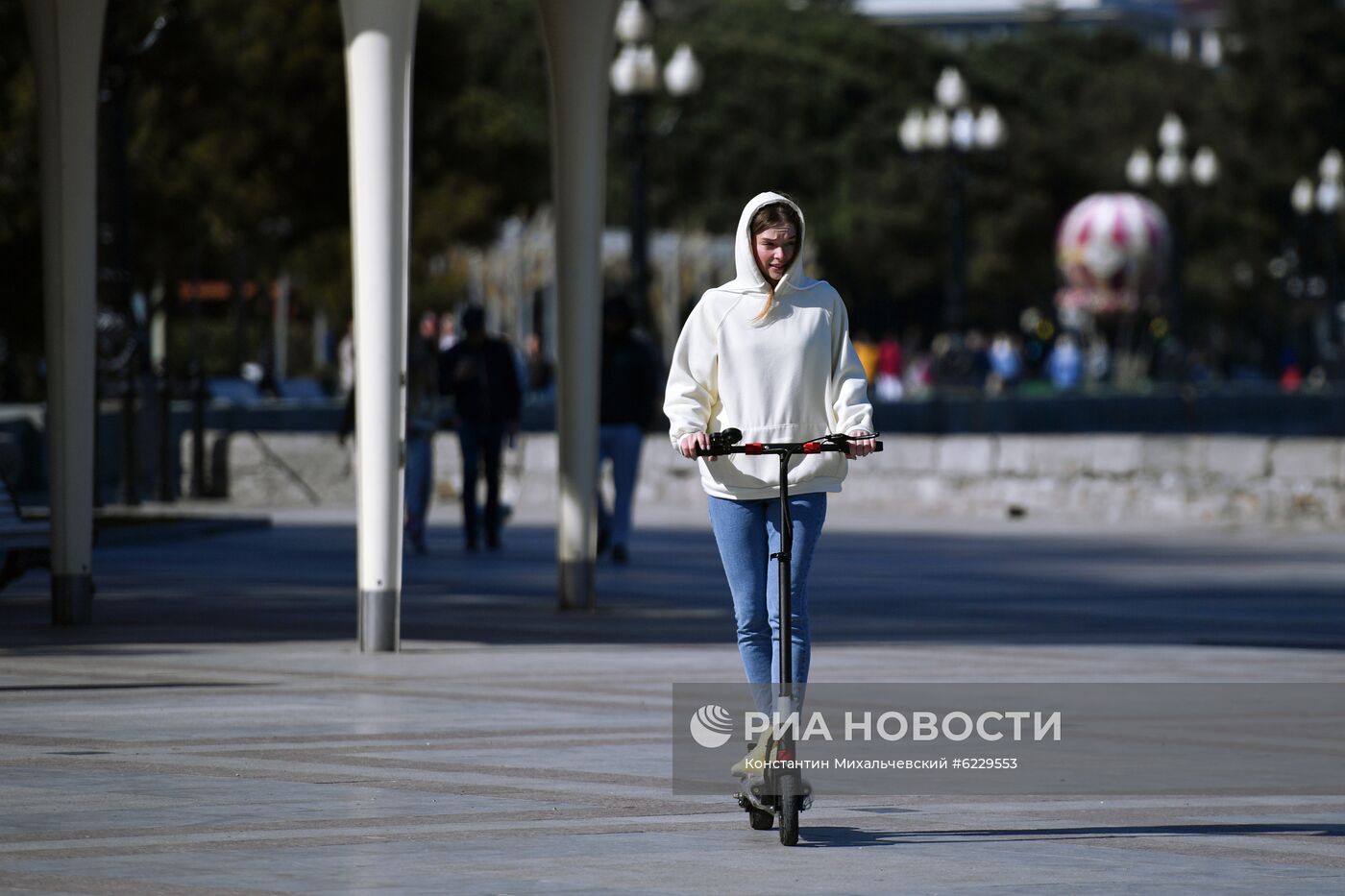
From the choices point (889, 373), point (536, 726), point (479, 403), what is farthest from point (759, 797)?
point (889, 373)

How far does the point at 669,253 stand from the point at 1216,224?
29.7m

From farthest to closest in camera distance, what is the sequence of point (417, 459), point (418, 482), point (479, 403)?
point (479, 403), point (417, 459), point (418, 482)

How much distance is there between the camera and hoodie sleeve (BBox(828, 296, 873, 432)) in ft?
24.7

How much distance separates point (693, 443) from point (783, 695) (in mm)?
727

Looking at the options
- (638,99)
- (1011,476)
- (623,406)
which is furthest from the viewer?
(638,99)

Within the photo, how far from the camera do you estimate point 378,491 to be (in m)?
12.4

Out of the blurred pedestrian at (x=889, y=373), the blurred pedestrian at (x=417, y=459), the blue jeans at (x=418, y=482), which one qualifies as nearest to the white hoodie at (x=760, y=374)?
the blurred pedestrian at (x=417, y=459)

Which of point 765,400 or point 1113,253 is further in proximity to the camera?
point 1113,253

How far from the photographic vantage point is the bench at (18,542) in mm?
14391

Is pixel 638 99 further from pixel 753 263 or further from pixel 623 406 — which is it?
pixel 753 263

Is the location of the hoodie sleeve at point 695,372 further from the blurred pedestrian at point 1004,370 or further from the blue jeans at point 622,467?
the blurred pedestrian at point 1004,370

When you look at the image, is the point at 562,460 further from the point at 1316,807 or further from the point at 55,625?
the point at 1316,807

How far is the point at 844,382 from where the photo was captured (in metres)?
7.64

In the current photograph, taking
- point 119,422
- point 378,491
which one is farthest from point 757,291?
point 119,422
